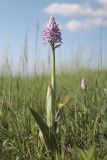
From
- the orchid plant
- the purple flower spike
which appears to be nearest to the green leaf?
→ the orchid plant

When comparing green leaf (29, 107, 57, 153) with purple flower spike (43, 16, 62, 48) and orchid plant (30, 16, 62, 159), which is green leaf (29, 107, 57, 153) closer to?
orchid plant (30, 16, 62, 159)

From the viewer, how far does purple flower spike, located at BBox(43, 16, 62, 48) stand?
2.15 meters

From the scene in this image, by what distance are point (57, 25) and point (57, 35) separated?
0.07m

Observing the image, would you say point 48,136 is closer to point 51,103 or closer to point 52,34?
point 51,103

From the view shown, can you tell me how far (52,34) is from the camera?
7.11 ft

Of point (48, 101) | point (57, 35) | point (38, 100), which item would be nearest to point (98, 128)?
point (48, 101)

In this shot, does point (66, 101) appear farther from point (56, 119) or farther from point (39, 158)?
point (39, 158)

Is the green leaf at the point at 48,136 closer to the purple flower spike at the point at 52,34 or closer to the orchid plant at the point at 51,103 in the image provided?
the orchid plant at the point at 51,103

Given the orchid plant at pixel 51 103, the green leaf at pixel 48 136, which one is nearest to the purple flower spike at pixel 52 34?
the orchid plant at pixel 51 103

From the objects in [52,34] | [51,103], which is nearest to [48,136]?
[51,103]

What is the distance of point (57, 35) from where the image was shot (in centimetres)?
216

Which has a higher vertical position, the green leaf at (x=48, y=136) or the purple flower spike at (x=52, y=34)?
the purple flower spike at (x=52, y=34)

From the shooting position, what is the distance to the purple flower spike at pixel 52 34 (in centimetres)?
215

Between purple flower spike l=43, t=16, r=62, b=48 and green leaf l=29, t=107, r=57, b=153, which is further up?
purple flower spike l=43, t=16, r=62, b=48
